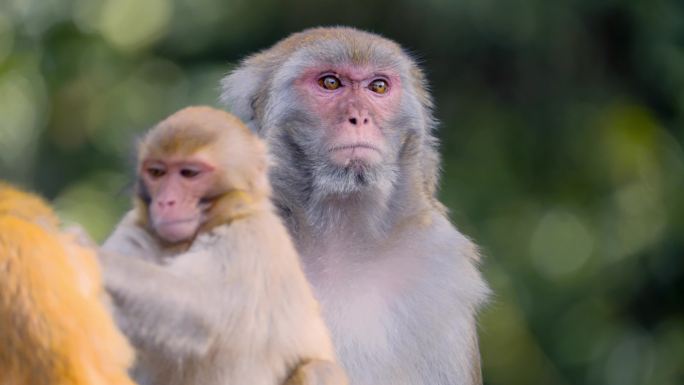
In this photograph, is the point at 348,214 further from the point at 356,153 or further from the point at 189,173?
the point at 189,173

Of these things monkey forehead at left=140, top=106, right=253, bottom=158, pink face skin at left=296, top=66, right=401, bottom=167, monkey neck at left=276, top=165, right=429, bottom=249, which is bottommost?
monkey neck at left=276, top=165, right=429, bottom=249

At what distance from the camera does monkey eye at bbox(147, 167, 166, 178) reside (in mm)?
3805

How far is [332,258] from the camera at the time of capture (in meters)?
5.37

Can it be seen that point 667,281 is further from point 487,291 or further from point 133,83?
point 487,291

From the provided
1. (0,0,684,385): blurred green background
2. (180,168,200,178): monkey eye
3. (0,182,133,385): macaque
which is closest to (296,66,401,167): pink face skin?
(180,168,200,178): monkey eye

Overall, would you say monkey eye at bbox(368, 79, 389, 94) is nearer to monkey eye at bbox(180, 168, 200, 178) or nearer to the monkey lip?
the monkey lip

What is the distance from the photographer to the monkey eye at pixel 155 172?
3.80m

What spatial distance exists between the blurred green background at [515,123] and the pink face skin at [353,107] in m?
4.28

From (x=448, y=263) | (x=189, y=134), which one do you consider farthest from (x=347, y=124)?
(x=189, y=134)

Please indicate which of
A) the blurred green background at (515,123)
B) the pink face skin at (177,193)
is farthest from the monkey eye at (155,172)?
the blurred green background at (515,123)

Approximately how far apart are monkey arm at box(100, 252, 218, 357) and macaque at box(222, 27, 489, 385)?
159 centimetres

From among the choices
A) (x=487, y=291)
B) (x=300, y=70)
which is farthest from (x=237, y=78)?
(x=487, y=291)

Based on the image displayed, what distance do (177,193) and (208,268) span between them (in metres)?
0.22

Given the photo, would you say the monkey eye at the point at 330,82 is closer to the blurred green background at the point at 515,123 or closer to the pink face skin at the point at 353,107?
the pink face skin at the point at 353,107
